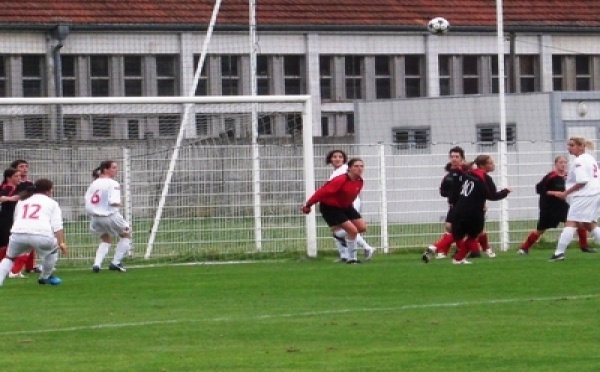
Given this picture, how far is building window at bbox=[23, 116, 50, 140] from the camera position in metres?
26.5

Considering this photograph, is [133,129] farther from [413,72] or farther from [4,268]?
[413,72]

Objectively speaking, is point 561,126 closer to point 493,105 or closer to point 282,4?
point 493,105

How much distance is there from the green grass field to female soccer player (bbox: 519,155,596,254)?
2.77m

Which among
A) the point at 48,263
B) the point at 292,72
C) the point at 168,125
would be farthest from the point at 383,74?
the point at 48,263

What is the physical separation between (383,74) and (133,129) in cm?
1954

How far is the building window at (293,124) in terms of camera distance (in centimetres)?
2820

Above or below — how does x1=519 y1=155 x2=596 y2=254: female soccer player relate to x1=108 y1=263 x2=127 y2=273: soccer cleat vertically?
above

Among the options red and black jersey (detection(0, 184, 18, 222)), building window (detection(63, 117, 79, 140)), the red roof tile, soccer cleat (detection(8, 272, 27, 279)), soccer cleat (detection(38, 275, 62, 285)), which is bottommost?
soccer cleat (detection(8, 272, 27, 279))

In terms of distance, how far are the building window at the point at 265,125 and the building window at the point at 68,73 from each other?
13630 mm

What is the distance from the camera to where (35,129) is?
87.2 feet

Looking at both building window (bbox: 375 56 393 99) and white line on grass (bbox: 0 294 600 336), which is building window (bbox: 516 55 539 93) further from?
white line on grass (bbox: 0 294 600 336)

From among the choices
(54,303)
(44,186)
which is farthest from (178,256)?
(54,303)

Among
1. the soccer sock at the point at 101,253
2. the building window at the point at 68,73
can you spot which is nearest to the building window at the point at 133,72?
the building window at the point at 68,73

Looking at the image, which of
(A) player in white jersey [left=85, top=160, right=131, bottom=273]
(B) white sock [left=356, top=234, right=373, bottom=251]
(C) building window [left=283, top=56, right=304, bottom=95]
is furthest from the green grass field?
(C) building window [left=283, top=56, right=304, bottom=95]
